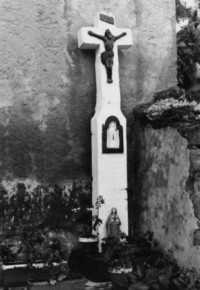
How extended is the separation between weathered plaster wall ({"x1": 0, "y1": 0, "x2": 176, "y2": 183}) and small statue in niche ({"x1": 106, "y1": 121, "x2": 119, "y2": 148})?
463mm

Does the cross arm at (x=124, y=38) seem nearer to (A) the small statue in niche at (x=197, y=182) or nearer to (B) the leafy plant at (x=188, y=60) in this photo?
(B) the leafy plant at (x=188, y=60)

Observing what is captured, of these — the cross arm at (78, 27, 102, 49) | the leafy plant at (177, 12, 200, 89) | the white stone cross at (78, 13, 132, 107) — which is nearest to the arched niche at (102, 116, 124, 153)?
the white stone cross at (78, 13, 132, 107)

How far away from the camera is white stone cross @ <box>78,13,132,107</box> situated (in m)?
7.83

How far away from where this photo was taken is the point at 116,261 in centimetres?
618

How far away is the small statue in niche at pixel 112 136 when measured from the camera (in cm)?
764

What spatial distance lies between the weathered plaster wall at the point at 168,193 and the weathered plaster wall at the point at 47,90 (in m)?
0.93

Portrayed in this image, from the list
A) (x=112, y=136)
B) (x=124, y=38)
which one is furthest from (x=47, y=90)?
(x=124, y=38)

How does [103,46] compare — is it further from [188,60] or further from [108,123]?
[188,60]

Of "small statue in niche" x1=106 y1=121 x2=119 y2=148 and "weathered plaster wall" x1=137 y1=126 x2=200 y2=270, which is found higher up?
"small statue in niche" x1=106 y1=121 x2=119 y2=148

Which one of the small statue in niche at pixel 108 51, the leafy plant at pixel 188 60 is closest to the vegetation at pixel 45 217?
the small statue in niche at pixel 108 51

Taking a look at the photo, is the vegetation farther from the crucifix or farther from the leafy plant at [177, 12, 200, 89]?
the leafy plant at [177, 12, 200, 89]

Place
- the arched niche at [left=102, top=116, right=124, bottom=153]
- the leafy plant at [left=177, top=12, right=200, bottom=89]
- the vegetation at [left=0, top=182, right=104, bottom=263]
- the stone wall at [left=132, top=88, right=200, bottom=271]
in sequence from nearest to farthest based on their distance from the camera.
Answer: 1. the stone wall at [left=132, top=88, right=200, bottom=271]
2. the vegetation at [left=0, top=182, right=104, bottom=263]
3. the arched niche at [left=102, top=116, right=124, bottom=153]
4. the leafy plant at [left=177, top=12, right=200, bottom=89]

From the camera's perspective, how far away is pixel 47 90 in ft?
25.9

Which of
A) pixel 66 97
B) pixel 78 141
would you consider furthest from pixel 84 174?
pixel 66 97
